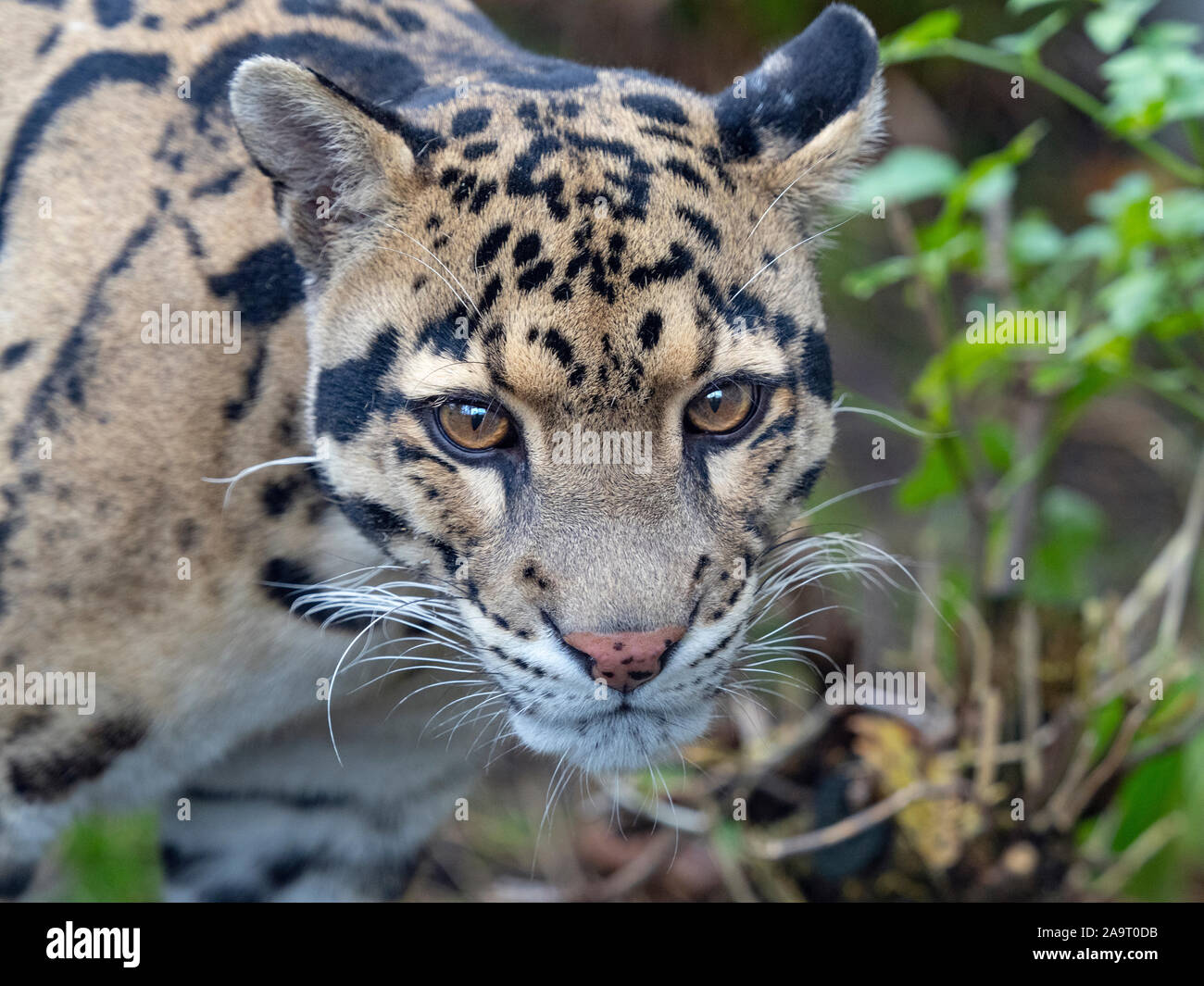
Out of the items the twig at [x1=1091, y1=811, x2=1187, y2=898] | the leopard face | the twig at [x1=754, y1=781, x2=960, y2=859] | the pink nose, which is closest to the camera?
the pink nose

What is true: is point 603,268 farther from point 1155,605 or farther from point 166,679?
point 1155,605

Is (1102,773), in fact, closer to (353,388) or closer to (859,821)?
(859,821)

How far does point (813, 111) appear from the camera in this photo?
3.24 m

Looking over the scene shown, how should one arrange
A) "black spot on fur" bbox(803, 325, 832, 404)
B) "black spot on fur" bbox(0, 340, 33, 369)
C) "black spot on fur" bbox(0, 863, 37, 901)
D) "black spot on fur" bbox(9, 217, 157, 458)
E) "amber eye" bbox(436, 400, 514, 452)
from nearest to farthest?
"amber eye" bbox(436, 400, 514, 452), "black spot on fur" bbox(803, 325, 832, 404), "black spot on fur" bbox(9, 217, 157, 458), "black spot on fur" bbox(0, 340, 33, 369), "black spot on fur" bbox(0, 863, 37, 901)

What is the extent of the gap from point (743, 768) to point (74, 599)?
2.49 m

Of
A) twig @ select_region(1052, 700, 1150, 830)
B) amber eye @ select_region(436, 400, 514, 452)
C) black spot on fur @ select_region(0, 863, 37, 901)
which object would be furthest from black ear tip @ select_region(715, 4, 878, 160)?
black spot on fur @ select_region(0, 863, 37, 901)

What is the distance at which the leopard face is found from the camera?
9.03 feet

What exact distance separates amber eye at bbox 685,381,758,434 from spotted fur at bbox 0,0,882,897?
0.05m

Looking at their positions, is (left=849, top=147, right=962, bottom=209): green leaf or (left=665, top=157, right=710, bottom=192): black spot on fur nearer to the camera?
(left=665, top=157, right=710, bottom=192): black spot on fur

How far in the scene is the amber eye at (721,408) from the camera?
2930 mm

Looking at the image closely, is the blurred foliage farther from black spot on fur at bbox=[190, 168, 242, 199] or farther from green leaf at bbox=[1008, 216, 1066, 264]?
black spot on fur at bbox=[190, 168, 242, 199]

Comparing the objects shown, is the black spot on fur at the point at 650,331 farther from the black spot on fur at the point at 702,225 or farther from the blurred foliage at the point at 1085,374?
the blurred foliage at the point at 1085,374

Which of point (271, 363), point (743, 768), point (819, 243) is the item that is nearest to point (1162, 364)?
point (743, 768)

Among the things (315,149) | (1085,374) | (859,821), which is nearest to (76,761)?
(315,149)
